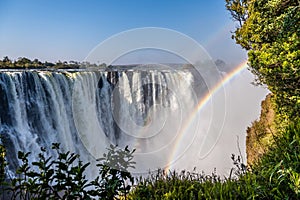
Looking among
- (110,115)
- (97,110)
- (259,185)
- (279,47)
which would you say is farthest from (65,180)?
(110,115)

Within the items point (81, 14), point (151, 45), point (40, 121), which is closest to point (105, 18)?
point (81, 14)

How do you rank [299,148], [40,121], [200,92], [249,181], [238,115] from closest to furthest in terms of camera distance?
[249,181]
[299,148]
[40,121]
[238,115]
[200,92]

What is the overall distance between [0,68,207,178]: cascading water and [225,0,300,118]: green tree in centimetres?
653

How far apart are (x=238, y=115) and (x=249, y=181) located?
12933 millimetres

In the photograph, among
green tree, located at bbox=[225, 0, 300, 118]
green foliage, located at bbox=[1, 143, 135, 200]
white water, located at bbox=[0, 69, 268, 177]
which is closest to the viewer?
green foliage, located at bbox=[1, 143, 135, 200]

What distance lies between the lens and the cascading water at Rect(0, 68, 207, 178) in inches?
336

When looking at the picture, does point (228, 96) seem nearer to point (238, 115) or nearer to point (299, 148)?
point (238, 115)

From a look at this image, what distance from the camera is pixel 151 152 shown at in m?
13.3

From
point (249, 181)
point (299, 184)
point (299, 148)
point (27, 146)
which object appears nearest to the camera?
point (299, 184)

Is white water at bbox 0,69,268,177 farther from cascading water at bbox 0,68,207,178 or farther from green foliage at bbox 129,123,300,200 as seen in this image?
green foliage at bbox 129,123,300,200

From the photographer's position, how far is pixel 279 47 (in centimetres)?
524

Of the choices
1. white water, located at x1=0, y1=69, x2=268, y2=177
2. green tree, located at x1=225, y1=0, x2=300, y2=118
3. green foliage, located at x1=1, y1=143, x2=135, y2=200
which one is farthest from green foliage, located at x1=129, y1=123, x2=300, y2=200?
white water, located at x1=0, y1=69, x2=268, y2=177

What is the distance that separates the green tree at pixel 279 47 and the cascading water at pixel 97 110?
653cm

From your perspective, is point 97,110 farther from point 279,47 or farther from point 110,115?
point 279,47
